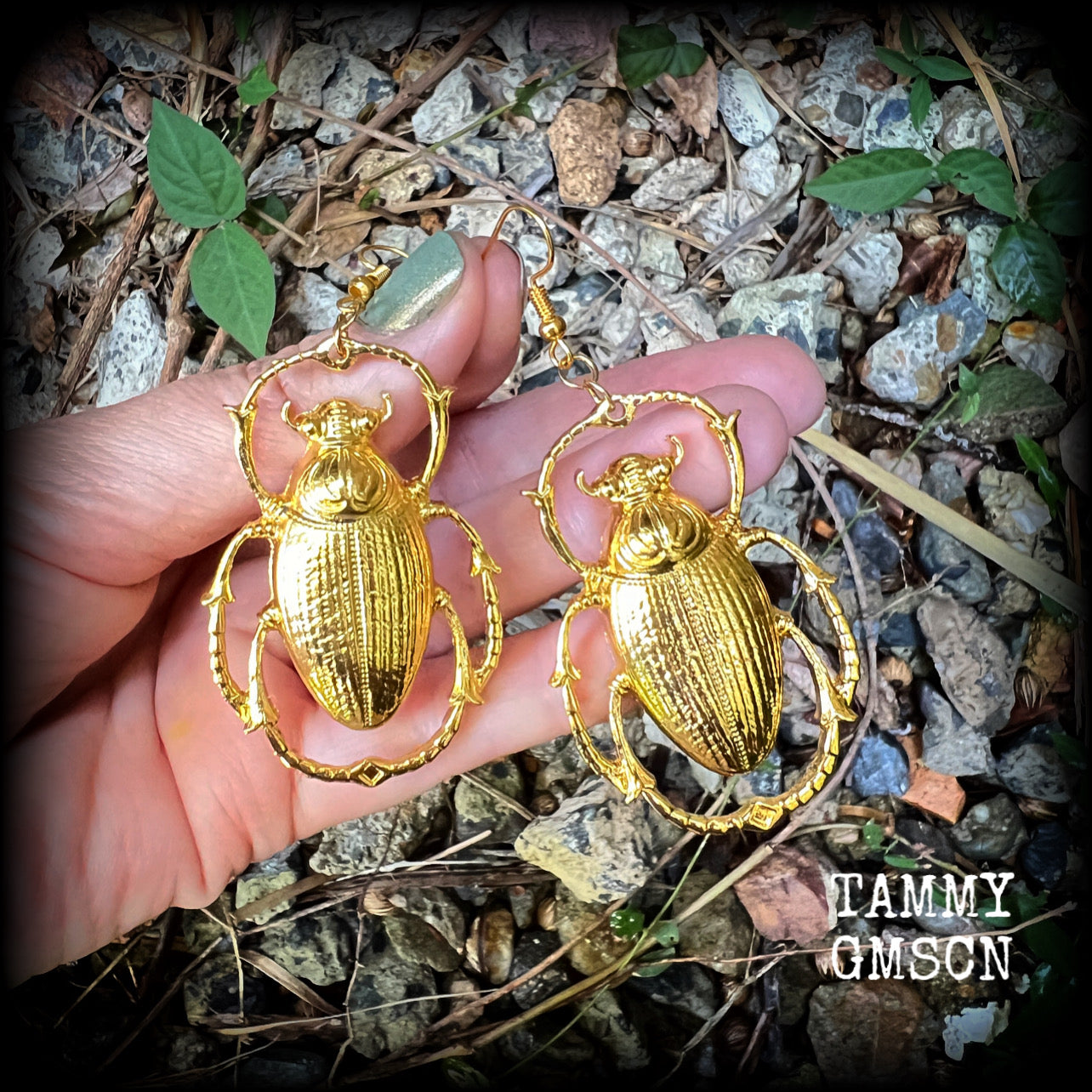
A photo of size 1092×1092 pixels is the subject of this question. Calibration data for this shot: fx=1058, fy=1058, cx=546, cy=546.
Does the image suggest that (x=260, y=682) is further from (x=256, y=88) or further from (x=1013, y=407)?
(x=1013, y=407)

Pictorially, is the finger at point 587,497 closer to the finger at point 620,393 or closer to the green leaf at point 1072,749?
the finger at point 620,393

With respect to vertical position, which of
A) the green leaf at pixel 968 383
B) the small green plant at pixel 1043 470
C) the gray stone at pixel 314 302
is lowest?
the small green plant at pixel 1043 470

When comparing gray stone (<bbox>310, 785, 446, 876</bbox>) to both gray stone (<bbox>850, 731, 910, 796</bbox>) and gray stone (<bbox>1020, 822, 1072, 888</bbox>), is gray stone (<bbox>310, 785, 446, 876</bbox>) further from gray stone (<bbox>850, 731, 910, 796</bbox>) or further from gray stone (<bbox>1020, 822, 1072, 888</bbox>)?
gray stone (<bbox>1020, 822, 1072, 888</bbox>)

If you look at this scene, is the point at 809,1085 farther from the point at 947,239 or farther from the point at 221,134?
the point at 221,134

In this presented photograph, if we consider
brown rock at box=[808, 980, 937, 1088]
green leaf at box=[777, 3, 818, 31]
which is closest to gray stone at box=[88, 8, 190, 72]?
green leaf at box=[777, 3, 818, 31]

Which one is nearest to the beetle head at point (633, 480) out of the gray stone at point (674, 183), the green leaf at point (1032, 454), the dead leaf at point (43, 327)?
the gray stone at point (674, 183)

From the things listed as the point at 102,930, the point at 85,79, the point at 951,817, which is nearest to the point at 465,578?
the point at 102,930
